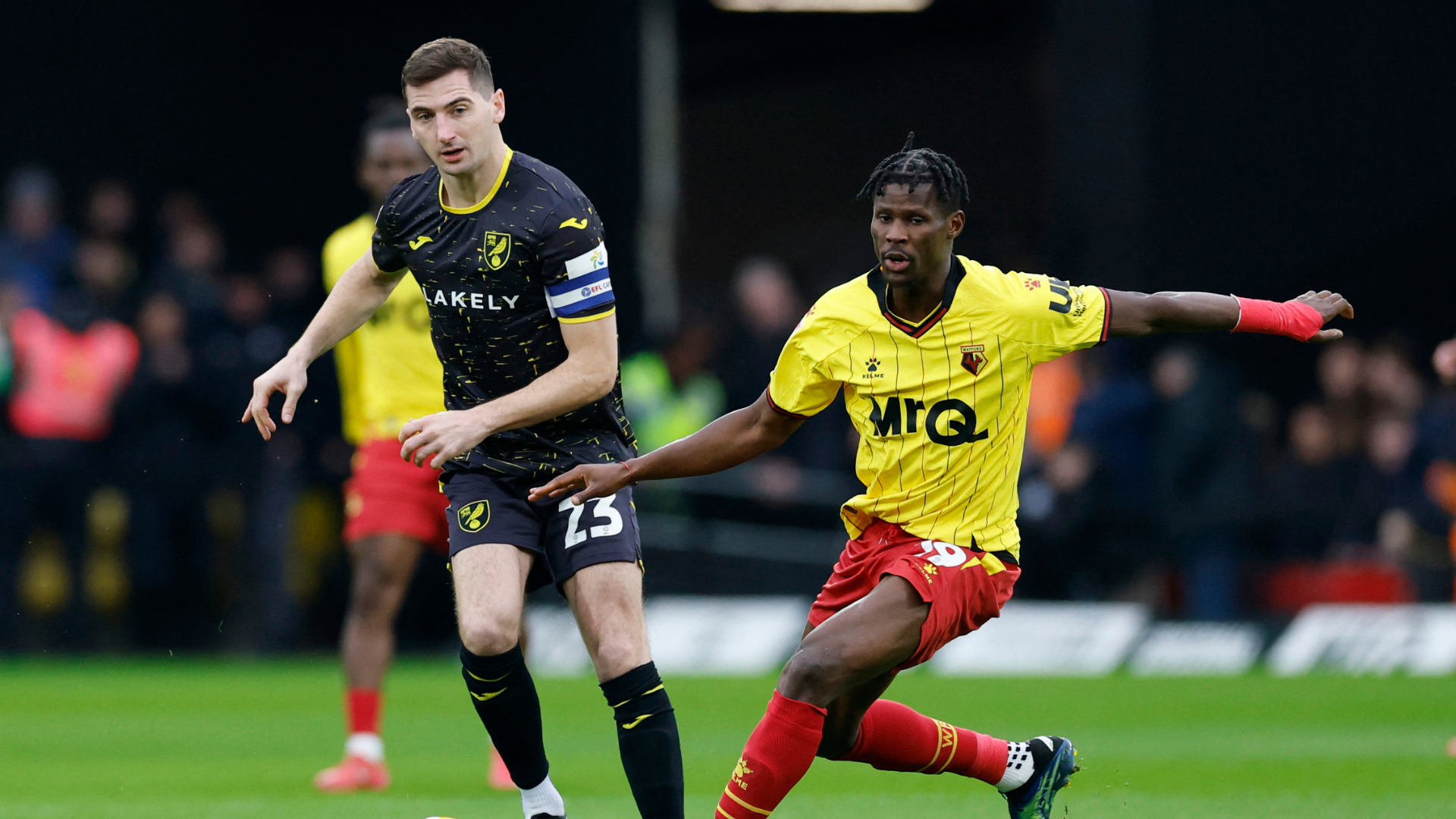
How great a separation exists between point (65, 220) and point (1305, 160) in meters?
11.4

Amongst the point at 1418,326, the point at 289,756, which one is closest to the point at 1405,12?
the point at 1418,326

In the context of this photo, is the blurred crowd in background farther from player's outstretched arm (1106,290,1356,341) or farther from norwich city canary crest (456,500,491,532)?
player's outstretched arm (1106,290,1356,341)

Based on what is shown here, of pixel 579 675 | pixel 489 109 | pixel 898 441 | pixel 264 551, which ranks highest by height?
pixel 489 109

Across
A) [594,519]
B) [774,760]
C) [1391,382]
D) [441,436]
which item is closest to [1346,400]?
[1391,382]

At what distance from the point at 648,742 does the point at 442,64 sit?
2082 mm

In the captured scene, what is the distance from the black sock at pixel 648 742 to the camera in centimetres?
562

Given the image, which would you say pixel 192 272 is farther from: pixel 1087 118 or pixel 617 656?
pixel 617 656

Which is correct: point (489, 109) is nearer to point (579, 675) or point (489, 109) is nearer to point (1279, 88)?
point (579, 675)

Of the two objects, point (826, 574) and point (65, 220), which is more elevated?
point (65, 220)

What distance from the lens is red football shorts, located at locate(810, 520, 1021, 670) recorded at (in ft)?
19.0

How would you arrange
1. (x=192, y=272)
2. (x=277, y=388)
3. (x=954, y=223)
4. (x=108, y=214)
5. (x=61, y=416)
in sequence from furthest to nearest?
(x=108, y=214)
(x=192, y=272)
(x=61, y=416)
(x=277, y=388)
(x=954, y=223)

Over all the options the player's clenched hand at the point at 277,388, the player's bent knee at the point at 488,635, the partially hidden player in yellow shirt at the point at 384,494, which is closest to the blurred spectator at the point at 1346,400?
the partially hidden player in yellow shirt at the point at 384,494

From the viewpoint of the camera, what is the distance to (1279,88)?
711 inches

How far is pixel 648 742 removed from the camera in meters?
5.65
